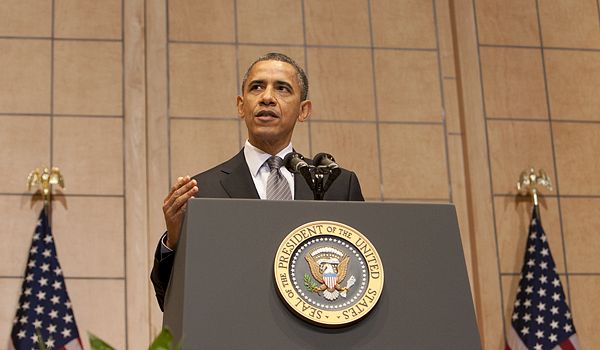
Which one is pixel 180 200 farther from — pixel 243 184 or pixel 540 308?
pixel 540 308

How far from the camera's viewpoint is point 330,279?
257 centimetres

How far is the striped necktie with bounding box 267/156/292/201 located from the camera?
3318mm

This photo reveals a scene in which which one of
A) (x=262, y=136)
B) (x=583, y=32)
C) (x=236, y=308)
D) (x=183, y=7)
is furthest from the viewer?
(x=583, y=32)

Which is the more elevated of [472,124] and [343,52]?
[343,52]

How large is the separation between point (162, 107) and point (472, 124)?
1995mm

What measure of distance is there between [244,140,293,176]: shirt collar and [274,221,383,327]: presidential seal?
88 cm

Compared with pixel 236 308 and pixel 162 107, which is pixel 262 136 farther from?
pixel 162 107

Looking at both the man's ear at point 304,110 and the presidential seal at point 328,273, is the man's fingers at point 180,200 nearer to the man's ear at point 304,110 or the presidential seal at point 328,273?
the presidential seal at point 328,273

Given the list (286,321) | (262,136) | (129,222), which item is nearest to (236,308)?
(286,321)

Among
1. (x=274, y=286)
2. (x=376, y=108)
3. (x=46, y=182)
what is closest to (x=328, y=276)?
(x=274, y=286)

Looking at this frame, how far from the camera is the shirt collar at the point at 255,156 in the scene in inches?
137

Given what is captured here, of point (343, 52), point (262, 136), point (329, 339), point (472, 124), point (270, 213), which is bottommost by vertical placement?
point (329, 339)

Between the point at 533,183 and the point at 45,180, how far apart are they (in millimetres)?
3017

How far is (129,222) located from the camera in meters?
6.03
